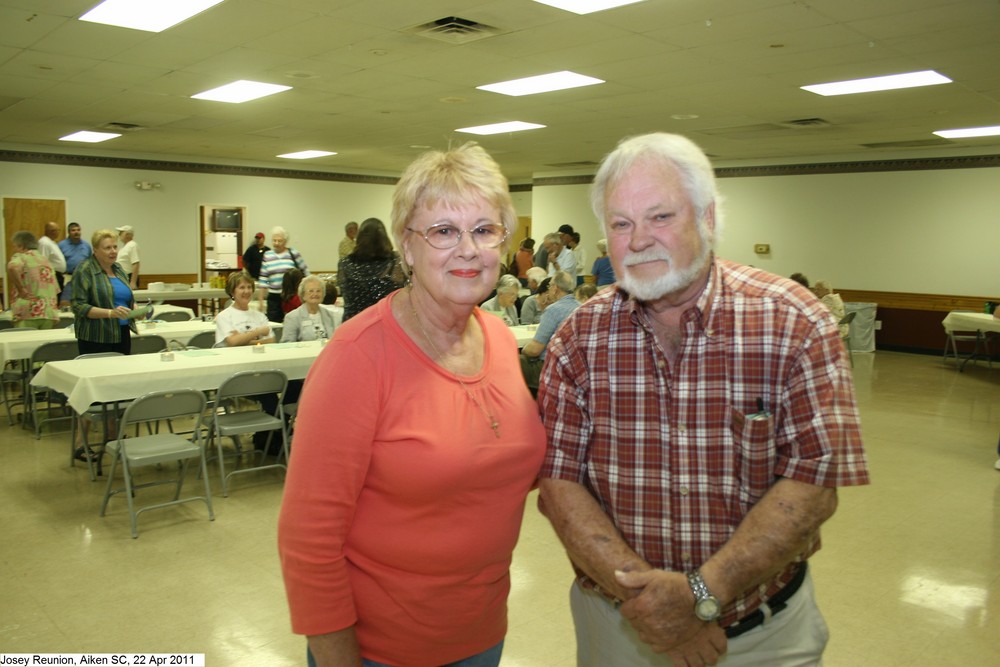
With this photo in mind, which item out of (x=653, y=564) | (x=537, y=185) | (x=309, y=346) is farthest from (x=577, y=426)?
(x=537, y=185)

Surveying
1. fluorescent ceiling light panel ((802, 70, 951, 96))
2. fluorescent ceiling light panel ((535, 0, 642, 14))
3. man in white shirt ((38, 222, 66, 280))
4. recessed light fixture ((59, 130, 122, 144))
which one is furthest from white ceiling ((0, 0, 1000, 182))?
man in white shirt ((38, 222, 66, 280))

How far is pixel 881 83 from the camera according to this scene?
24.5 feet

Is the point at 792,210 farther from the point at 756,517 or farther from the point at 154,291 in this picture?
the point at 756,517

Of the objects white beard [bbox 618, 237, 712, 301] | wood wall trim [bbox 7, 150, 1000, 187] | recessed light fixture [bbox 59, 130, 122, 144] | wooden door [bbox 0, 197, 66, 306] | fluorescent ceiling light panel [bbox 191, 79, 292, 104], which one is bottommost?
white beard [bbox 618, 237, 712, 301]

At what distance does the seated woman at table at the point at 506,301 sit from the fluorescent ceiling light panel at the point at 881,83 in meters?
3.60

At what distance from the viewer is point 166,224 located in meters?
15.6

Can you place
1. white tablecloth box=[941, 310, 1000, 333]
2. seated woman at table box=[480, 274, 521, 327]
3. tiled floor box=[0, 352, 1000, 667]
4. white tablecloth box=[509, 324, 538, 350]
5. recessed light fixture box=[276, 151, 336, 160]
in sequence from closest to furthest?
tiled floor box=[0, 352, 1000, 667] → white tablecloth box=[509, 324, 538, 350] → seated woman at table box=[480, 274, 521, 327] → white tablecloth box=[941, 310, 1000, 333] → recessed light fixture box=[276, 151, 336, 160]

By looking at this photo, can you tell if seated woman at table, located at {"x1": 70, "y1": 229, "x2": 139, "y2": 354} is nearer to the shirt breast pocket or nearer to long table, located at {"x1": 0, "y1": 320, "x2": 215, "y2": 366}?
long table, located at {"x1": 0, "y1": 320, "x2": 215, "y2": 366}

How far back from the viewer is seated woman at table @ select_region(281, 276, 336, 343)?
21.6 feet

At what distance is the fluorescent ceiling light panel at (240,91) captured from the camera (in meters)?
8.13

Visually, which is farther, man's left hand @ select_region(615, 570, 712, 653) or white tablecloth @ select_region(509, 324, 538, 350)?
white tablecloth @ select_region(509, 324, 538, 350)

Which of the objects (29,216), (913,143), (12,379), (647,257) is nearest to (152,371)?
(12,379)

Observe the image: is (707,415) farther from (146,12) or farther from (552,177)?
(552,177)

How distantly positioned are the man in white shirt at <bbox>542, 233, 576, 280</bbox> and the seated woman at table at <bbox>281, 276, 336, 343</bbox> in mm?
4513
